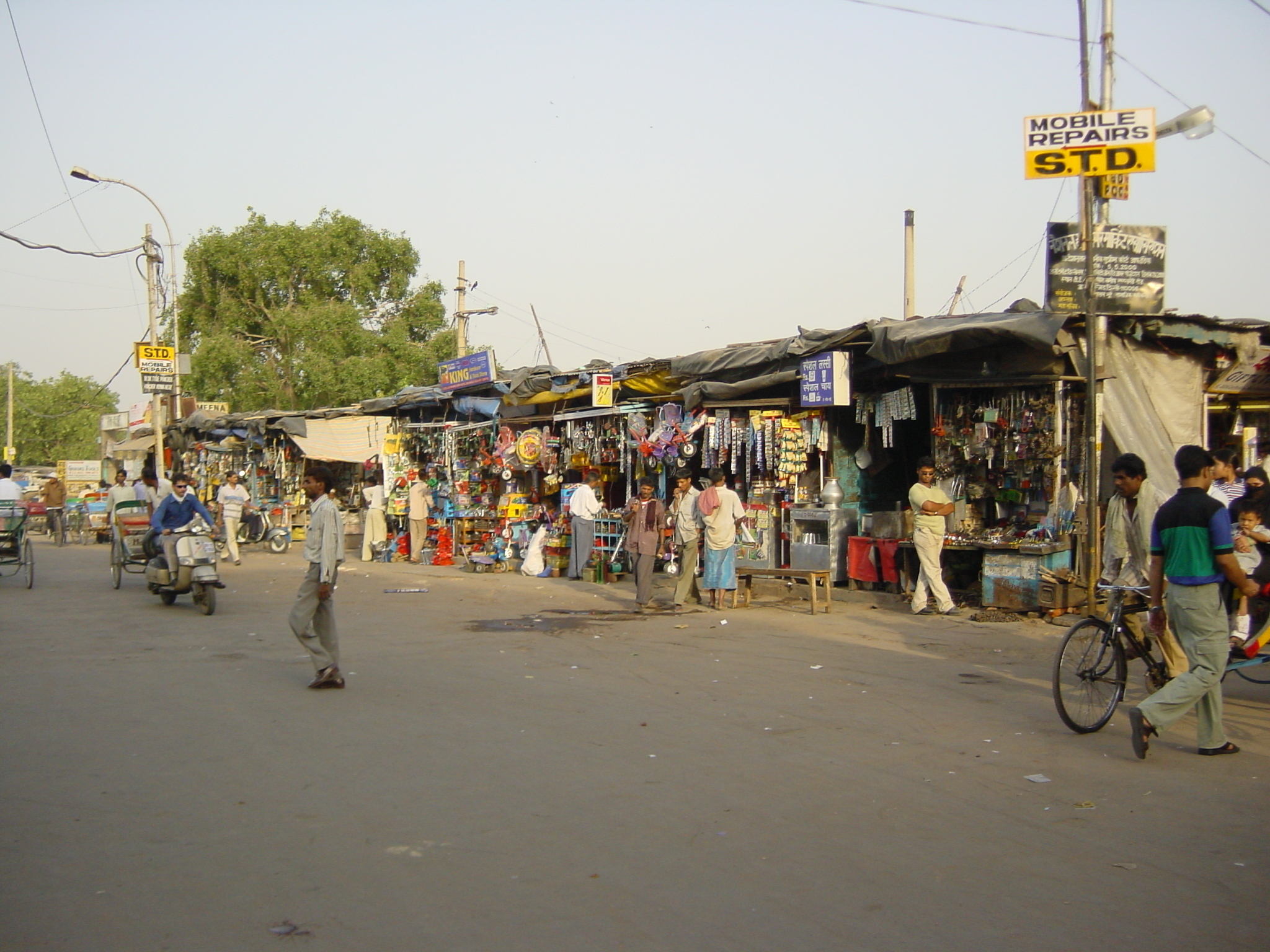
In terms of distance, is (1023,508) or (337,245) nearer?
(1023,508)

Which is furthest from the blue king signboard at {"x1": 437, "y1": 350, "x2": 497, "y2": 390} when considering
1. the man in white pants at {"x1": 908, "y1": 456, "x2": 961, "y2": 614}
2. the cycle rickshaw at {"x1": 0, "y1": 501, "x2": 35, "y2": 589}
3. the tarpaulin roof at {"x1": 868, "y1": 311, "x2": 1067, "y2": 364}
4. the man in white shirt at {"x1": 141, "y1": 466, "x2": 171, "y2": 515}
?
the man in white pants at {"x1": 908, "y1": 456, "x2": 961, "y2": 614}

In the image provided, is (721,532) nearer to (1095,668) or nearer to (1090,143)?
(1090,143)

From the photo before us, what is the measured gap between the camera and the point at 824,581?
14.4 meters

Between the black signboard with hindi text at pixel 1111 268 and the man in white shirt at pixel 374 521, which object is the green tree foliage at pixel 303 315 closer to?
the man in white shirt at pixel 374 521

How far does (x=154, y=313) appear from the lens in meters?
25.0

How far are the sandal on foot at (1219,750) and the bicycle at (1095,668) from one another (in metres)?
0.77

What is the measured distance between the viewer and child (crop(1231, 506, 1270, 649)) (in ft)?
27.0

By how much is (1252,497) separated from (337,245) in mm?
34826

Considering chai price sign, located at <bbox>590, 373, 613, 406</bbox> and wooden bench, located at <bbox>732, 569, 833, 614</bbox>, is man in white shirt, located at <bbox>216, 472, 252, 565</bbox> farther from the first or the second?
wooden bench, located at <bbox>732, 569, 833, 614</bbox>

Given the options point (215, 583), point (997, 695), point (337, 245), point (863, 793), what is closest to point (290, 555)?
point (215, 583)

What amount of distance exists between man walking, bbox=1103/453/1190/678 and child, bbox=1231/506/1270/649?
89cm

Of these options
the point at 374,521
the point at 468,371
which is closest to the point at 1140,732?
the point at 468,371

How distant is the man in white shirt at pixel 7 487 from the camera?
1675 centimetres

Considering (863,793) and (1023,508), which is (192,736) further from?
(1023,508)
